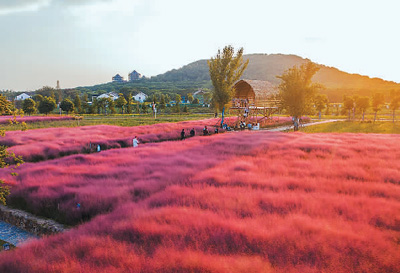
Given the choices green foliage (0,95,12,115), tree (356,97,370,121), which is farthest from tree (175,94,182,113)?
green foliage (0,95,12,115)

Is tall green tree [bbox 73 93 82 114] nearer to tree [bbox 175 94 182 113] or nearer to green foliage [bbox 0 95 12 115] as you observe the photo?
tree [bbox 175 94 182 113]

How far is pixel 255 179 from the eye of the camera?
27.6 ft

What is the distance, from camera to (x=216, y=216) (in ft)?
17.6

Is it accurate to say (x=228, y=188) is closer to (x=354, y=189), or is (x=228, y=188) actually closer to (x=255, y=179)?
(x=255, y=179)

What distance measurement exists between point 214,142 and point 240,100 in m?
25.3

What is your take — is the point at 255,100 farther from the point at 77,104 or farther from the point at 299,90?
the point at 77,104

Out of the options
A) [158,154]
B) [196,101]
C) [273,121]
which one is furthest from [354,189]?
[196,101]

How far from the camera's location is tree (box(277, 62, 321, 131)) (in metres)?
28.5

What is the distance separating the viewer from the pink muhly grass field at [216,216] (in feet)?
13.0

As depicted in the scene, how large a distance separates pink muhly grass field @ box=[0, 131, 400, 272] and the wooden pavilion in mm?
28870

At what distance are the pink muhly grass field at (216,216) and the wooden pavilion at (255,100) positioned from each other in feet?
94.7

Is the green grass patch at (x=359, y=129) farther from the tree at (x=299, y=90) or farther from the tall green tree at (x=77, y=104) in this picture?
the tall green tree at (x=77, y=104)

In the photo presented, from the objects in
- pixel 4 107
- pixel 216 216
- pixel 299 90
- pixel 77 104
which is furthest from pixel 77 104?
pixel 216 216

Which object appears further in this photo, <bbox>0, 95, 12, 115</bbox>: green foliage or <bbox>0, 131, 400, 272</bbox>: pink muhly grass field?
<bbox>0, 95, 12, 115</bbox>: green foliage
